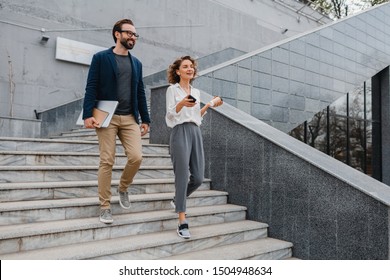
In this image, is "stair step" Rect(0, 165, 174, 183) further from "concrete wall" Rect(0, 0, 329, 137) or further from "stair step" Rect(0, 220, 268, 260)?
"concrete wall" Rect(0, 0, 329, 137)

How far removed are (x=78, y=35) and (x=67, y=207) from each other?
27.2ft

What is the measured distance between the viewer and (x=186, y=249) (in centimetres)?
355

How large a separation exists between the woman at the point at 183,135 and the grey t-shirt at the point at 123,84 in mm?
403

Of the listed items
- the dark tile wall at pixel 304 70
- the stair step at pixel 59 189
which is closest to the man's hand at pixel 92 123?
the stair step at pixel 59 189

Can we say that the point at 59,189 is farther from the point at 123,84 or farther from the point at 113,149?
the point at 123,84

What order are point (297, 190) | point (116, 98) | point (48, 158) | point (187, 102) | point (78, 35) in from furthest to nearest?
point (78, 35)
point (48, 158)
point (297, 190)
point (116, 98)
point (187, 102)

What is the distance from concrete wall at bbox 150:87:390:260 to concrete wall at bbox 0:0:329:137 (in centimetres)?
560

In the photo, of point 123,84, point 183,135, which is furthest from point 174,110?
point 123,84

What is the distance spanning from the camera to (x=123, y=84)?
347cm

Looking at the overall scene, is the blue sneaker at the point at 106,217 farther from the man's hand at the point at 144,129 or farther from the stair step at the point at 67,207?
the man's hand at the point at 144,129

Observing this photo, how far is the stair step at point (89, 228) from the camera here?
2.94 meters
